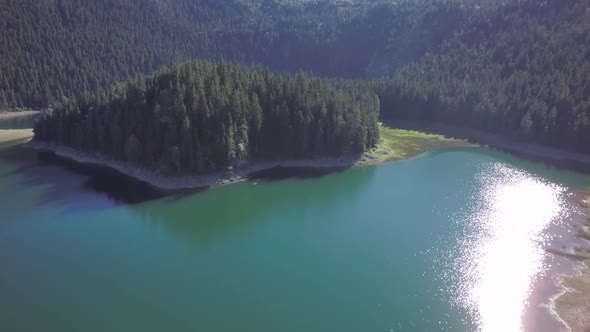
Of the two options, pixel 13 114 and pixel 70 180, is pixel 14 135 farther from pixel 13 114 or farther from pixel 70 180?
pixel 70 180

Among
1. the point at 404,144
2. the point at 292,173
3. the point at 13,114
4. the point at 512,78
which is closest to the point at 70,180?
the point at 292,173

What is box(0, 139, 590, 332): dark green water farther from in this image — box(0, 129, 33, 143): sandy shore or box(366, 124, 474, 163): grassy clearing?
box(0, 129, 33, 143): sandy shore

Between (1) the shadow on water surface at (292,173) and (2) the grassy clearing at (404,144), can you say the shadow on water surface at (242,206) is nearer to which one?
(1) the shadow on water surface at (292,173)

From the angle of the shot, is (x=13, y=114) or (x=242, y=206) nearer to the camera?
(x=242, y=206)

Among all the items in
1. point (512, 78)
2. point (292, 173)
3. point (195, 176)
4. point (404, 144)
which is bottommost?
point (292, 173)

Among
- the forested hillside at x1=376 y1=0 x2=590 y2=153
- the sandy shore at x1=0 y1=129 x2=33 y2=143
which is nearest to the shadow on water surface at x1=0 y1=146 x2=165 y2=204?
the sandy shore at x1=0 y1=129 x2=33 y2=143

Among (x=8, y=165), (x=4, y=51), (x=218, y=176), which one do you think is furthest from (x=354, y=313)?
(x=4, y=51)

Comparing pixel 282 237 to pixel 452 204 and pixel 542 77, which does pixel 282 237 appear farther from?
pixel 542 77
